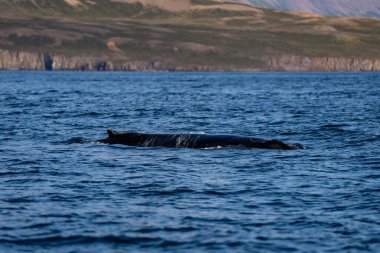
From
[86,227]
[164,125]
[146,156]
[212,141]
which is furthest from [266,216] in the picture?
[164,125]

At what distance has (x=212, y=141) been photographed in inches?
1271

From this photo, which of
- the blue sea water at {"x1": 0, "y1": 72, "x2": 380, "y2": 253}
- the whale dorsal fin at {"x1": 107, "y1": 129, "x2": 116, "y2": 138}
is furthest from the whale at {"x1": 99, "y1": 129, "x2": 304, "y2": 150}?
the blue sea water at {"x1": 0, "y1": 72, "x2": 380, "y2": 253}

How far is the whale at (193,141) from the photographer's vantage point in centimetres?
3166

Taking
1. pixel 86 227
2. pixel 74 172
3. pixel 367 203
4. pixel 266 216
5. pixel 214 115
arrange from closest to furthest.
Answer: pixel 86 227 < pixel 266 216 < pixel 367 203 < pixel 74 172 < pixel 214 115

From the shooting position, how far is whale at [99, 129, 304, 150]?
31656 millimetres

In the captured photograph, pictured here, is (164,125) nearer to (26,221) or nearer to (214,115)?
(214,115)

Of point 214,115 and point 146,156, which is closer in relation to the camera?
point 146,156

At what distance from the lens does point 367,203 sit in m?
20.5

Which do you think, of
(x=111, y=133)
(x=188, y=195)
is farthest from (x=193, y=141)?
(x=188, y=195)

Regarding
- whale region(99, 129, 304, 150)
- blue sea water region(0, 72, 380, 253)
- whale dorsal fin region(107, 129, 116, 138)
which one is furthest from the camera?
whale dorsal fin region(107, 129, 116, 138)

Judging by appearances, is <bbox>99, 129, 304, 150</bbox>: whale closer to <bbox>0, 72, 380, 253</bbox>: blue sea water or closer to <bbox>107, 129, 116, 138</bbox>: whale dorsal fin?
<bbox>107, 129, 116, 138</bbox>: whale dorsal fin

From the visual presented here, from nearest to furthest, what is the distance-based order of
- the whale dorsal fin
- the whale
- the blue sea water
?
the blue sea water, the whale, the whale dorsal fin

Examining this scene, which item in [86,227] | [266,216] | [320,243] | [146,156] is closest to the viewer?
[320,243]

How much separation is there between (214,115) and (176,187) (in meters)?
31.6
